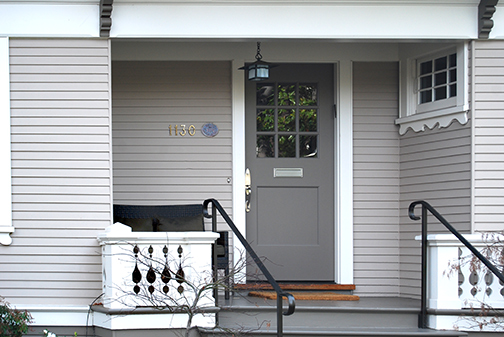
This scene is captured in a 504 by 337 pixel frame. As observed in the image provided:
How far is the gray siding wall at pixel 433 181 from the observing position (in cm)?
520

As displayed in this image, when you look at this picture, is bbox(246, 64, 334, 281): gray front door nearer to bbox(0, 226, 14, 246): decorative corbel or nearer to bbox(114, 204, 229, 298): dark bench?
bbox(114, 204, 229, 298): dark bench

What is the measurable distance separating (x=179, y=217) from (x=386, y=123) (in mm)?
2242

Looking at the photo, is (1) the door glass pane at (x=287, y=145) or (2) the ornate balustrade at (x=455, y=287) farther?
(1) the door glass pane at (x=287, y=145)

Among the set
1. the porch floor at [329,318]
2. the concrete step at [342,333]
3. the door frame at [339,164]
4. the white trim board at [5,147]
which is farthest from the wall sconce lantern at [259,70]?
the concrete step at [342,333]

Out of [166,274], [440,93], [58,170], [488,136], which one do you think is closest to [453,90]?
[440,93]

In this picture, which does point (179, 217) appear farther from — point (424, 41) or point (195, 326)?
point (424, 41)

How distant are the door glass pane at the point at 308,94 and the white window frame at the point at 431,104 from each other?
0.85 m

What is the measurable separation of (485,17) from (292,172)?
87.8 inches

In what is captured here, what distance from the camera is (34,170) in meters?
4.91

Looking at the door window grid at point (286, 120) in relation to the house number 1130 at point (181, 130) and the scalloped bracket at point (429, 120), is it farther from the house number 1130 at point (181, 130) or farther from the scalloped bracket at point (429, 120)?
the scalloped bracket at point (429, 120)

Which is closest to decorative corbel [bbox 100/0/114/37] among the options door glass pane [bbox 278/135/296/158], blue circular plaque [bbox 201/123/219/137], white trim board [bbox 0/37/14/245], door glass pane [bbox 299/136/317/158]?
white trim board [bbox 0/37/14/245]

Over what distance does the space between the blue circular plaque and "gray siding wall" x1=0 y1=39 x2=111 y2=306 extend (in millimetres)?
1236

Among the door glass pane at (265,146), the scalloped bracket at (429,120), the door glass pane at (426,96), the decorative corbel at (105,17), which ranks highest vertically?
the decorative corbel at (105,17)

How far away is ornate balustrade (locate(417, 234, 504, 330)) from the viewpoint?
4.62m
